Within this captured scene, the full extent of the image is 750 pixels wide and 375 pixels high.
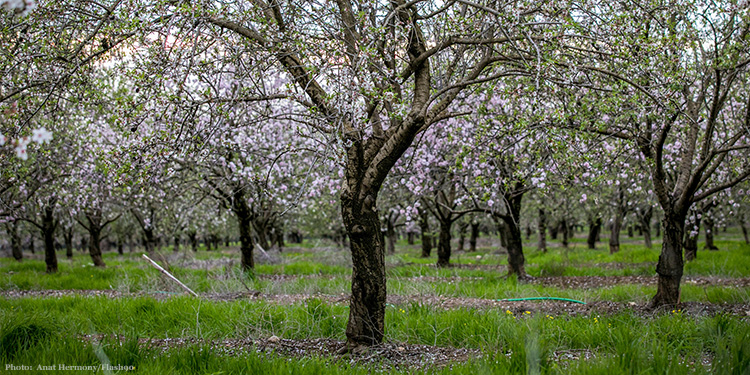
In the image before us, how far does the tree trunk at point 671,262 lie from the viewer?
22.7ft

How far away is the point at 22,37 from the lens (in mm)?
5039

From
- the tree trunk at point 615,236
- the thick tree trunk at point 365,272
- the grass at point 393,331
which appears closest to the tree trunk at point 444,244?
the grass at point 393,331

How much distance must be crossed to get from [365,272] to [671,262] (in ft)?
16.2

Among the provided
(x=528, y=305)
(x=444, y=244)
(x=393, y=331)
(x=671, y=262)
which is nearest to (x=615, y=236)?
(x=444, y=244)

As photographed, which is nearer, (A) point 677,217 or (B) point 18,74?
(B) point 18,74

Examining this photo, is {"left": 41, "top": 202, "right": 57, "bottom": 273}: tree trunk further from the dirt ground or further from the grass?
the dirt ground

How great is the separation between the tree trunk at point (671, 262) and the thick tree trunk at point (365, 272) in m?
4.67

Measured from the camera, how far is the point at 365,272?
15.9 ft

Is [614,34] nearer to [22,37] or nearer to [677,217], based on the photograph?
[677,217]

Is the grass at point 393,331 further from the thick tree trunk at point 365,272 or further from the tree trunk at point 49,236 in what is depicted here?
the tree trunk at point 49,236

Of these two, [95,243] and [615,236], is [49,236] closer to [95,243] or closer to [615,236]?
[95,243]

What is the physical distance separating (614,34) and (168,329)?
6020 millimetres

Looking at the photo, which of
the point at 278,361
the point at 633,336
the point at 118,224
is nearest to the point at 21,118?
the point at 278,361

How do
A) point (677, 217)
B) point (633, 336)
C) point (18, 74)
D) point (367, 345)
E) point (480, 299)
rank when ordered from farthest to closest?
point (480, 299)
point (677, 217)
point (18, 74)
point (367, 345)
point (633, 336)
